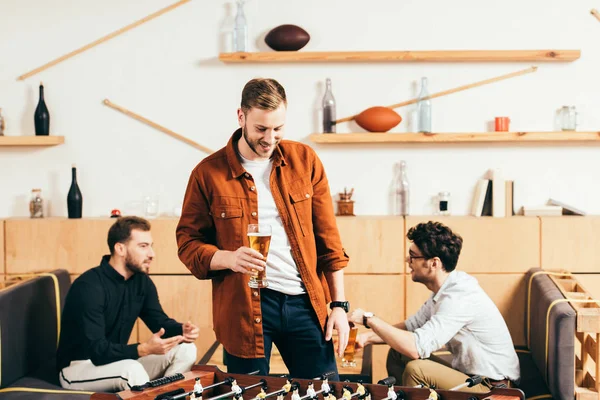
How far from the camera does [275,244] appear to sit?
98.7 inches

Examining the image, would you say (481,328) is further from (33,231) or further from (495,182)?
(33,231)

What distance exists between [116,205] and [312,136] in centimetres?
126

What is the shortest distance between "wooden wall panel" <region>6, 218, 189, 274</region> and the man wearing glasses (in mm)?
1565

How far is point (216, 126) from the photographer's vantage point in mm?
4699

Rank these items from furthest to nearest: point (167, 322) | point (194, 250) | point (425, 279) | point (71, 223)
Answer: point (71, 223)
point (167, 322)
point (425, 279)
point (194, 250)

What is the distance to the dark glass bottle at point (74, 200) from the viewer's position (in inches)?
181

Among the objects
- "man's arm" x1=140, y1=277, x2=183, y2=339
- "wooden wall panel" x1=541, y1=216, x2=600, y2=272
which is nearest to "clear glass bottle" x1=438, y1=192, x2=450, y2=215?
"wooden wall panel" x1=541, y1=216, x2=600, y2=272

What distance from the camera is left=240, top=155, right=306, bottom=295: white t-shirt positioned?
2.49 m

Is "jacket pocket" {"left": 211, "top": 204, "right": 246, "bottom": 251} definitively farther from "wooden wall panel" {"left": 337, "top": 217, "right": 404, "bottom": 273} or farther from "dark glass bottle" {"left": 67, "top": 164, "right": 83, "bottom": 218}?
"dark glass bottle" {"left": 67, "top": 164, "right": 83, "bottom": 218}

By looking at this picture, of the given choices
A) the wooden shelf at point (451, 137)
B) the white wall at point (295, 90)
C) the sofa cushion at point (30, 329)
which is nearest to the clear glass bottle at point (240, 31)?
the white wall at point (295, 90)

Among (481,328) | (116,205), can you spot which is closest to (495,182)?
(481,328)

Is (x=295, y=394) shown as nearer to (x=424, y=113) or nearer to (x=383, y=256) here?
(x=383, y=256)

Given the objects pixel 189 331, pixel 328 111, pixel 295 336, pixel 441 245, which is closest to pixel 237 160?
pixel 295 336

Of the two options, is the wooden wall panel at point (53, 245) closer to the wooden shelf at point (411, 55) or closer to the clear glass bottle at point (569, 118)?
the wooden shelf at point (411, 55)
